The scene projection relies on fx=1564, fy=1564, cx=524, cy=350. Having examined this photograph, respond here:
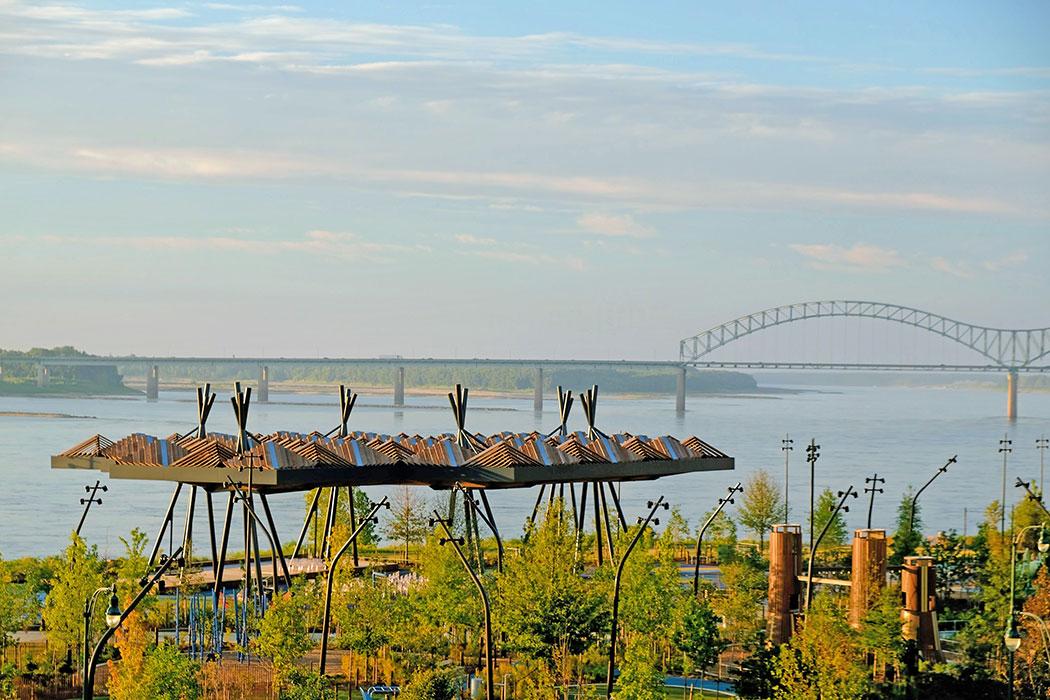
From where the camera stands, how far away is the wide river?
78.4 m

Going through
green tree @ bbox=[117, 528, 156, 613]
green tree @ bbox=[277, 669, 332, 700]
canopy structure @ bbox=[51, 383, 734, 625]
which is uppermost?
canopy structure @ bbox=[51, 383, 734, 625]

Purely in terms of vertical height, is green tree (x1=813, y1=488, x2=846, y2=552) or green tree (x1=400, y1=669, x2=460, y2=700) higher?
green tree (x1=813, y1=488, x2=846, y2=552)

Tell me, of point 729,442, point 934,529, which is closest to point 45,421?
point 729,442

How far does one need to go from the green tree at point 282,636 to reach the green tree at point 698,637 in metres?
8.34

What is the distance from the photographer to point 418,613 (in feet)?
112

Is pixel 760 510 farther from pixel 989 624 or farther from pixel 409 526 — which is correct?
pixel 989 624

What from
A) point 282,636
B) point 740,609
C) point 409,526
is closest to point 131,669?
point 282,636

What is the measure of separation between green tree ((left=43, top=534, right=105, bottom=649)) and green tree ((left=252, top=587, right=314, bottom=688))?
16.9 ft

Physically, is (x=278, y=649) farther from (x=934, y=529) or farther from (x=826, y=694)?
(x=934, y=529)

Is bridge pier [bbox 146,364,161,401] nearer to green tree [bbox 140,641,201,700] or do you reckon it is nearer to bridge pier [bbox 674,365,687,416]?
bridge pier [bbox 674,365,687,416]

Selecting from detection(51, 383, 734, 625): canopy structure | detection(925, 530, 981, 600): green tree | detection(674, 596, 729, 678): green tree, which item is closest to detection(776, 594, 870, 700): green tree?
detection(674, 596, 729, 678): green tree

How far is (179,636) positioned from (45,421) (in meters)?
125

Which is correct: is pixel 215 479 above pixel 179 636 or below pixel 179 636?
above

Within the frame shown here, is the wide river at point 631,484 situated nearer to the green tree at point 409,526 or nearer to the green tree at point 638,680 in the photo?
the green tree at point 409,526
